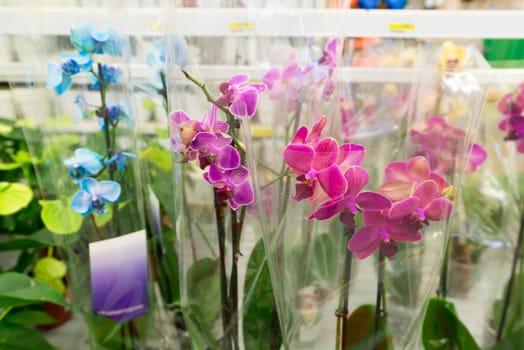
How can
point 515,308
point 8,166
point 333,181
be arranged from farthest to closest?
point 8,166 < point 515,308 < point 333,181

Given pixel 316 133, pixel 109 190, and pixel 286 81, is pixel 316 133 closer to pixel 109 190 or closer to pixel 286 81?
pixel 286 81

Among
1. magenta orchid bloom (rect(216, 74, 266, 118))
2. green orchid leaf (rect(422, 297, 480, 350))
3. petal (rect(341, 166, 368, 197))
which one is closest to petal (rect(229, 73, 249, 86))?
magenta orchid bloom (rect(216, 74, 266, 118))

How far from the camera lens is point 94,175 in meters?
0.51

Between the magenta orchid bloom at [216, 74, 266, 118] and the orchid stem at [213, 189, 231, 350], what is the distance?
8cm

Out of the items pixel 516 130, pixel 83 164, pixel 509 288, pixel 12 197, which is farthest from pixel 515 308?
pixel 12 197

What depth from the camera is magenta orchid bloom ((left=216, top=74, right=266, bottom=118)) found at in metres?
0.37

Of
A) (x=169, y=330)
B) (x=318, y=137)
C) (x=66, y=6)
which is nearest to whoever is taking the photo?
(x=318, y=137)

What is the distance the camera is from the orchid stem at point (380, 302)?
1.44ft

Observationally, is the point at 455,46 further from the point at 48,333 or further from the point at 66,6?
the point at 48,333

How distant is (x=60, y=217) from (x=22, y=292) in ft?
0.29

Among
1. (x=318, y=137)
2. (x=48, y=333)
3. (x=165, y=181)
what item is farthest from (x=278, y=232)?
(x=48, y=333)

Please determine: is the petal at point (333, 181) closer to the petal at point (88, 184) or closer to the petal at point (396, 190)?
the petal at point (396, 190)

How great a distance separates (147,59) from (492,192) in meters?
0.49

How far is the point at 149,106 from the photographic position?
691mm
